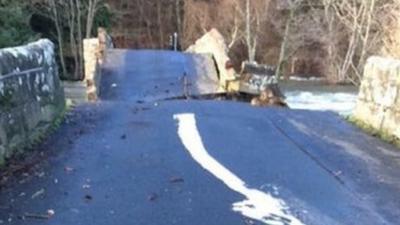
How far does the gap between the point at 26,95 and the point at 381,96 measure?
16.5 feet

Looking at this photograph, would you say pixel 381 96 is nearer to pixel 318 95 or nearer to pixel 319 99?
pixel 319 99

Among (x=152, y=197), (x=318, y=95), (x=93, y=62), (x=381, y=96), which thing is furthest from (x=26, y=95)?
(x=318, y=95)

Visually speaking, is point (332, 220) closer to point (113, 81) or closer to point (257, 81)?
point (257, 81)

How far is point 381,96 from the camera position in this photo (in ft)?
33.0

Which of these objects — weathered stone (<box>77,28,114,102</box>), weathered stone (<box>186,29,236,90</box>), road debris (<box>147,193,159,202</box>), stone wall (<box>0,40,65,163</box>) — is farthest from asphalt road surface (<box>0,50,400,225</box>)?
weathered stone (<box>186,29,236,90</box>)

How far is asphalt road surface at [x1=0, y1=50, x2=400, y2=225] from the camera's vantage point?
5.61 metres

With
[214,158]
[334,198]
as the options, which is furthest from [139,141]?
[334,198]

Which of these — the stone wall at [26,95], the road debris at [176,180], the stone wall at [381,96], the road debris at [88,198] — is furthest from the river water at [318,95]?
the road debris at [88,198]

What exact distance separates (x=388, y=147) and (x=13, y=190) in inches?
192

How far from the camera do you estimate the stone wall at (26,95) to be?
24.3ft

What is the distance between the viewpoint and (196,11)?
44156 millimetres

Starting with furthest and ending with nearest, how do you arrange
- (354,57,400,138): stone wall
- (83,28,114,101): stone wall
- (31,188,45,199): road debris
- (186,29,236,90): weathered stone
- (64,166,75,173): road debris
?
(186,29,236,90): weathered stone < (83,28,114,101): stone wall < (354,57,400,138): stone wall < (64,166,75,173): road debris < (31,188,45,199): road debris

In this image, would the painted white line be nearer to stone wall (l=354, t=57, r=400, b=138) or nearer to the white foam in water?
stone wall (l=354, t=57, r=400, b=138)

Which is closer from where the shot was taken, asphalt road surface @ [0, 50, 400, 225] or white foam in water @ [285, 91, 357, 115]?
asphalt road surface @ [0, 50, 400, 225]
